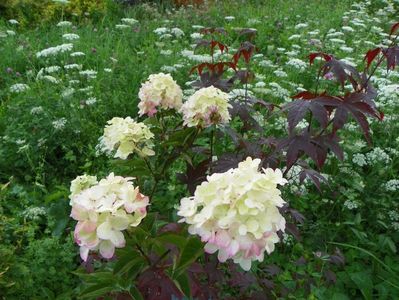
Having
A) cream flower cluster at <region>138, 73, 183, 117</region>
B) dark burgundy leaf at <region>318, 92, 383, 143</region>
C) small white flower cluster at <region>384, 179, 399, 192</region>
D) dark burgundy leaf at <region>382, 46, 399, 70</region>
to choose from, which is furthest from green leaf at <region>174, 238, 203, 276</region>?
small white flower cluster at <region>384, 179, 399, 192</region>

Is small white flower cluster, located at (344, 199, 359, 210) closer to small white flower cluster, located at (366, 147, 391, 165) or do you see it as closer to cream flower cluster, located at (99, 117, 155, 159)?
small white flower cluster, located at (366, 147, 391, 165)

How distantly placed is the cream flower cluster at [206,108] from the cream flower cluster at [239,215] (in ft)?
2.12

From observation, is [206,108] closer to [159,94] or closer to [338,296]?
[159,94]

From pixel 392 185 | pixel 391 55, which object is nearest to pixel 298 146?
pixel 391 55

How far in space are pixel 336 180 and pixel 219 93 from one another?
4.26 feet

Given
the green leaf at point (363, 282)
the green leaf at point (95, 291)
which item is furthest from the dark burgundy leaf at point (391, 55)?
the green leaf at point (95, 291)

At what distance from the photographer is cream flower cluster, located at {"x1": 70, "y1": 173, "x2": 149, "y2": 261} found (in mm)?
1118

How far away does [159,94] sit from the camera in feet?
6.30

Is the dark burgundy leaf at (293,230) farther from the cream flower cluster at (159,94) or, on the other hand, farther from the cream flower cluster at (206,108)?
the cream flower cluster at (159,94)

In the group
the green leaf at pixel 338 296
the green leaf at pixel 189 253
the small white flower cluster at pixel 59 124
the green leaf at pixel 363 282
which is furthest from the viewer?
the small white flower cluster at pixel 59 124

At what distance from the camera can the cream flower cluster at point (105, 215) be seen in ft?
3.67

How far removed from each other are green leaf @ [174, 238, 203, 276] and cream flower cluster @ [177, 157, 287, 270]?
0.26ft

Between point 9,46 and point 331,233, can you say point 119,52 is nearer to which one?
point 9,46

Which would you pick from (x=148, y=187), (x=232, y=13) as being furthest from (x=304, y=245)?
(x=232, y=13)
